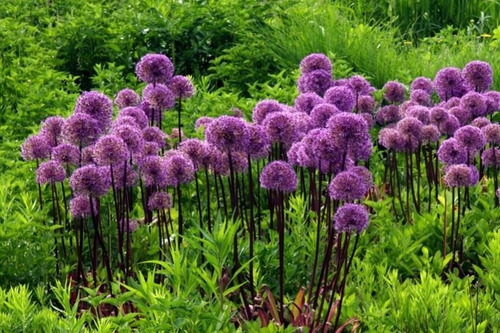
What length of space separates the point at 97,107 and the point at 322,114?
909mm

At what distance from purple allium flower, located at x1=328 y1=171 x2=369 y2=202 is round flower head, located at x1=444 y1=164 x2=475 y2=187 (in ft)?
2.75

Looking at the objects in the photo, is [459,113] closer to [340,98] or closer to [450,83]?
[450,83]

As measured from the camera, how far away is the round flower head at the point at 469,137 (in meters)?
4.10

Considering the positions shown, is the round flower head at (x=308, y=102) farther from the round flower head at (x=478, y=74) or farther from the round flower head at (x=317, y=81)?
the round flower head at (x=478, y=74)

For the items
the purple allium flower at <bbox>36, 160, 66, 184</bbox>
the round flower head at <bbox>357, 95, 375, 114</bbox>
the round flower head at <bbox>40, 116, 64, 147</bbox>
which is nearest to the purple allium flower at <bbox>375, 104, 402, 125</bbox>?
the round flower head at <bbox>357, 95, 375, 114</bbox>

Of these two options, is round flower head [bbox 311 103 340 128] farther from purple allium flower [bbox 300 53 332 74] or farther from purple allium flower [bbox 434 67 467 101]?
purple allium flower [bbox 434 67 467 101]

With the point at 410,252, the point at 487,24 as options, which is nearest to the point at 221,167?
the point at 410,252

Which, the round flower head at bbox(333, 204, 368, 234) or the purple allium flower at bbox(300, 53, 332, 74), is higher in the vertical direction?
the purple allium flower at bbox(300, 53, 332, 74)

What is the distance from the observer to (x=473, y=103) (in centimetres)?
461

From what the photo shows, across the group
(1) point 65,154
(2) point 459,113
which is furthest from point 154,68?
(2) point 459,113

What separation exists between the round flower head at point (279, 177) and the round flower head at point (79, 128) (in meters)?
0.72

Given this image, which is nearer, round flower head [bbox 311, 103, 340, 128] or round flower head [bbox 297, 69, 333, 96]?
round flower head [bbox 311, 103, 340, 128]

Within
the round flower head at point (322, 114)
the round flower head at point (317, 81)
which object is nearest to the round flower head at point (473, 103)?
the round flower head at point (317, 81)

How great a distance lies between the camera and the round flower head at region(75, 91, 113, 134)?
3.74 meters
